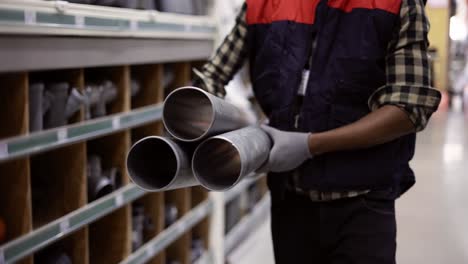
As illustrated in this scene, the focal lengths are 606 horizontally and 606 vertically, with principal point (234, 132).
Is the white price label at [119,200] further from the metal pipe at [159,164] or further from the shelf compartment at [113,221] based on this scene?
the metal pipe at [159,164]

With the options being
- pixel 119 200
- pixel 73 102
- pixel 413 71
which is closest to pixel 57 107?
pixel 73 102

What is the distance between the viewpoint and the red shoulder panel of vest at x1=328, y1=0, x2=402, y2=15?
1.60 m

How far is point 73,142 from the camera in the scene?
2.07 metres

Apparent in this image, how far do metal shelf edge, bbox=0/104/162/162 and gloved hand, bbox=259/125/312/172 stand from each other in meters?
0.72

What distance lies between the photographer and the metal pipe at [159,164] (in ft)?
4.33

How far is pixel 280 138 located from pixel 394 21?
0.43 m

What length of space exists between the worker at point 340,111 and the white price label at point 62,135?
511 millimetres

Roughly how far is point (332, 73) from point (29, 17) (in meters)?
0.90

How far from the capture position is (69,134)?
2043 millimetres

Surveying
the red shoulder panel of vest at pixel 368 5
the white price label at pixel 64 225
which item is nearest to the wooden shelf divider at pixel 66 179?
the white price label at pixel 64 225

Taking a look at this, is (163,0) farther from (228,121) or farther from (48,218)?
(228,121)

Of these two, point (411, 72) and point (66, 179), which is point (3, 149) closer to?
point (66, 179)

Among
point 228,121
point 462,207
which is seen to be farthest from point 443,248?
point 228,121

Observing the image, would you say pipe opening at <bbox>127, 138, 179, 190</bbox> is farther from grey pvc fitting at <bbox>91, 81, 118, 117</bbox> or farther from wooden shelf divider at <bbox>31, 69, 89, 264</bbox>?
grey pvc fitting at <bbox>91, 81, 118, 117</bbox>
